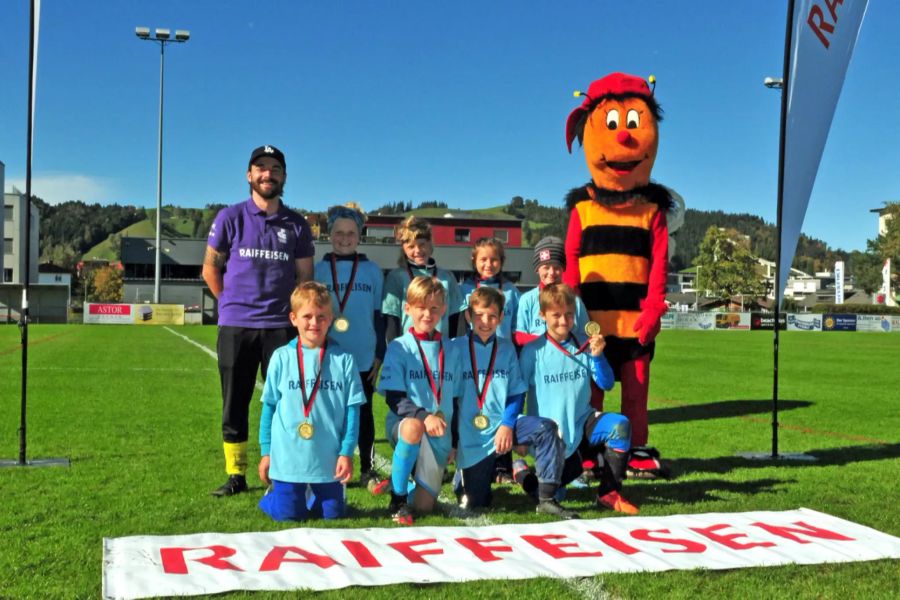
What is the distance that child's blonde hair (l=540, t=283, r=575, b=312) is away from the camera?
4.65 meters

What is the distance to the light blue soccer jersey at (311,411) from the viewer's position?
13.5 ft

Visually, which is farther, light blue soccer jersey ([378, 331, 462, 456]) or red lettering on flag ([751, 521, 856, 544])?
light blue soccer jersey ([378, 331, 462, 456])

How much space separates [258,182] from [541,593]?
301 cm

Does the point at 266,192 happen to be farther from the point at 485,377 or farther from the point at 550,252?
the point at 550,252

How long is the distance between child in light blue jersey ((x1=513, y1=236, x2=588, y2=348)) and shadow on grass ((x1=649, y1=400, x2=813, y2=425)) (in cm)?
353

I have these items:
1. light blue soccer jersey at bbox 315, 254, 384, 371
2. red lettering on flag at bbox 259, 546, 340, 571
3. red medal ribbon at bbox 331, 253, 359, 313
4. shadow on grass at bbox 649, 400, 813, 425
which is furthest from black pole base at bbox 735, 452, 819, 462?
red lettering on flag at bbox 259, 546, 340, 571

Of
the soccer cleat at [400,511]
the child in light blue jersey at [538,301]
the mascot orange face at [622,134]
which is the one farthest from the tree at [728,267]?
the soccer cleat at [400,511]

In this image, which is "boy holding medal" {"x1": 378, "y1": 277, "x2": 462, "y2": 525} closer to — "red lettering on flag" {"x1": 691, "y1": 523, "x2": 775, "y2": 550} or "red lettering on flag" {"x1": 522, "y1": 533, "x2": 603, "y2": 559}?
"red lettering on flag" {"x1": 522, "y1": 533, "x2": 603, "y2": 559}

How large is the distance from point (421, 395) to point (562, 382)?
2.80 feet

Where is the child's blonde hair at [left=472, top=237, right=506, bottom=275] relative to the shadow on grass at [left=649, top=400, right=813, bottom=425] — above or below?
above

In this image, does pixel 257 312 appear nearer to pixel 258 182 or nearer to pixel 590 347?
pixel 258 182

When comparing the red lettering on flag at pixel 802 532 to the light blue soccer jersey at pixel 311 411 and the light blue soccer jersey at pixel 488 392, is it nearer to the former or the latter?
the light blue soccer jersey at pixel 488 392

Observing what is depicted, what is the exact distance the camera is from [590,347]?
14.9 ft

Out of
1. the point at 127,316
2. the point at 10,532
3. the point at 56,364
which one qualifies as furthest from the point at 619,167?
the point at 127,316
